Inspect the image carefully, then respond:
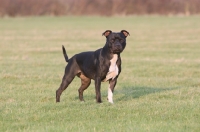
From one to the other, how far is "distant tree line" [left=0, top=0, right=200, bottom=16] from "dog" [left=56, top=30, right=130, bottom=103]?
2646 inches

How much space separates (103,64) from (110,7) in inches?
2729

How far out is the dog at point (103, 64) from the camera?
10.9 metres

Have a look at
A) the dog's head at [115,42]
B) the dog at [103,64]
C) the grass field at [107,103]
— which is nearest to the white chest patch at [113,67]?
the dog at [103,64]

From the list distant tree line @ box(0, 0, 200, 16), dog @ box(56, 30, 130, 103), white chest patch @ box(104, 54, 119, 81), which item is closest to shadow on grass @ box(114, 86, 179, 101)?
dog @ box(56, 30, 130, 103)

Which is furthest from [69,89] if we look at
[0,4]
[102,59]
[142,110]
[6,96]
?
[0,4]

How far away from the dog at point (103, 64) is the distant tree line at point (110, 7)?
67.2 m

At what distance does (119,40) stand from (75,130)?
2790 mm

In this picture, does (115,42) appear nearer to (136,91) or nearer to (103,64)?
(103,64)

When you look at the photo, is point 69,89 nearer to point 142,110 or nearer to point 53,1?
point 142,110

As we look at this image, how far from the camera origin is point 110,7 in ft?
262

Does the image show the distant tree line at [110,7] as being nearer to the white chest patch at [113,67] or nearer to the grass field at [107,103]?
the grass field at [107,103]

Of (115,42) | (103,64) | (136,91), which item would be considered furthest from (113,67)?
(136,91)

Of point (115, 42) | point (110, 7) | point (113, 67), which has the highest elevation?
point (110, 7)

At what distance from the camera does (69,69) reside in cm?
1177
